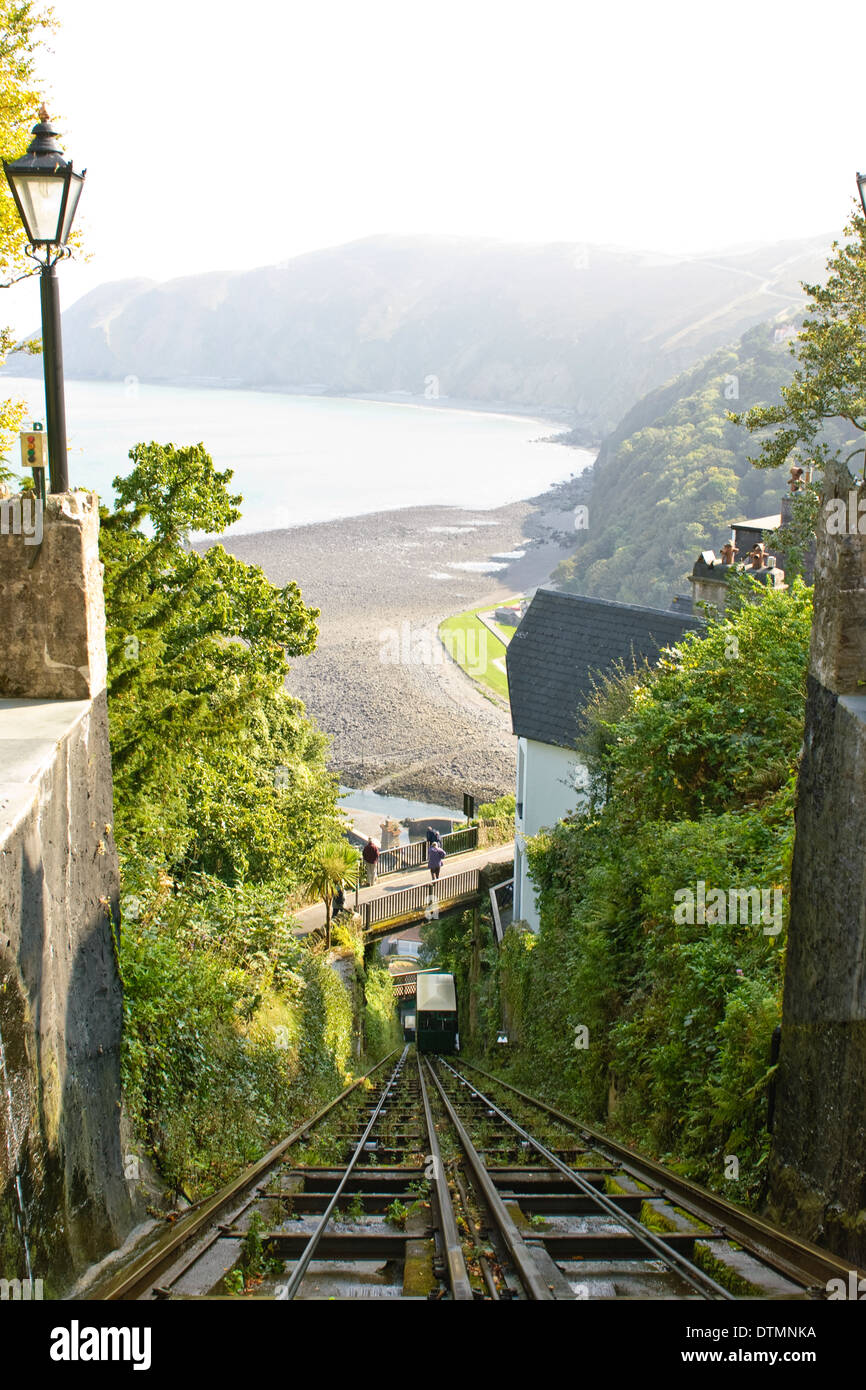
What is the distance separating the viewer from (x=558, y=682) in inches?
1026

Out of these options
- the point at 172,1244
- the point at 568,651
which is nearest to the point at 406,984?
the point at 568,651

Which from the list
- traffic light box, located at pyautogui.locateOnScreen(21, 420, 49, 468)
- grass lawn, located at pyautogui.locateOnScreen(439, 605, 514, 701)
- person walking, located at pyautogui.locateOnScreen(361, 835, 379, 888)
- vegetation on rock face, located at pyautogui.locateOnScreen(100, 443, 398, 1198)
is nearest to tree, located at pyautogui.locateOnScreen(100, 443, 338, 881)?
vegetation on rock face, located at pyautogui.locateOnScreen(100, 443, 398, 1198)

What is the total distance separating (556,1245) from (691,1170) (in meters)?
1.95

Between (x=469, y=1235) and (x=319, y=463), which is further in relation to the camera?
(x=319, y=463)

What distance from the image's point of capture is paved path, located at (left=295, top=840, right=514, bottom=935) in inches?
979

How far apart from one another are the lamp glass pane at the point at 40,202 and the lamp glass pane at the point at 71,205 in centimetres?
5

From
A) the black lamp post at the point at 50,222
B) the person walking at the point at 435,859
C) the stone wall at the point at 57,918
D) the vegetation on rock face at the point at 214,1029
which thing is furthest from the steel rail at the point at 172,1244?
the person walking at the point at 435,859

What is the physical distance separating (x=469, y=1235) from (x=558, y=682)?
20.8 metres

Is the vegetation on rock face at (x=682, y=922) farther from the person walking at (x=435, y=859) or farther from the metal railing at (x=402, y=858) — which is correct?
the metal railing at (x=402, y=858)

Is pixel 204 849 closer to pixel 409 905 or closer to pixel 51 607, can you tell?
pixel 409 905
